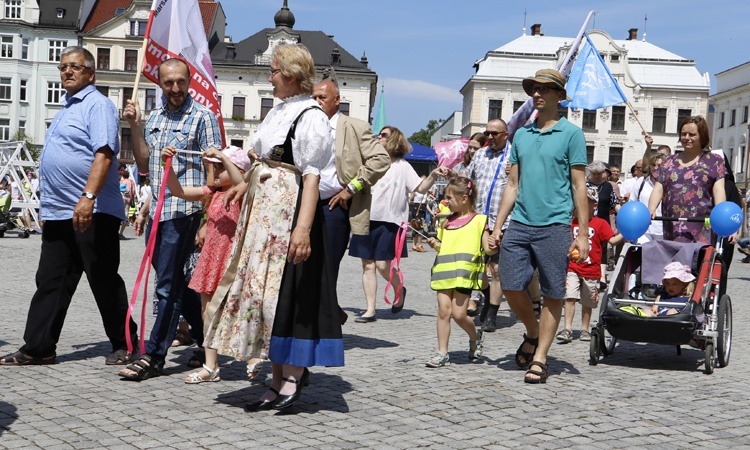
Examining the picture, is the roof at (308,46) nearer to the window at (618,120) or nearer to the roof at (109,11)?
the roof at (109,11)

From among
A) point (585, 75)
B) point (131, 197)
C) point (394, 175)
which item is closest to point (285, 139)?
point (394, 175)

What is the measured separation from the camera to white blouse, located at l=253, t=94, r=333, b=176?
17.5 ft

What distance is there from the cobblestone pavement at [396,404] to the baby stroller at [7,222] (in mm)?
15497

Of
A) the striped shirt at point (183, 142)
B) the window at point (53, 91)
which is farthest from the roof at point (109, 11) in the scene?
the striped shirt at point (183, 142)

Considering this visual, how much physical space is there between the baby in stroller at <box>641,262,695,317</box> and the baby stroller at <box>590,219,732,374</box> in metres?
0.06

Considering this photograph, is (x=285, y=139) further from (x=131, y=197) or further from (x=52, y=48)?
(x=52, y=48)

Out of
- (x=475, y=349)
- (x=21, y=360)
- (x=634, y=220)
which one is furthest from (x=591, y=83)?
(x=21, y=360)

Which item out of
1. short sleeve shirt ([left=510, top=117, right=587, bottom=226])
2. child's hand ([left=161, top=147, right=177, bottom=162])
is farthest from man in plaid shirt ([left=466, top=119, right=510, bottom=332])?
child's hand ([left=161, top=147, right=177, bottom=162])

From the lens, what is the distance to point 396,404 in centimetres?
567

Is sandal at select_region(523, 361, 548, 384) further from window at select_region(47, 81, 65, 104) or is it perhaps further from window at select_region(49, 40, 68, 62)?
window at select_region(49, 40, 68, 62)

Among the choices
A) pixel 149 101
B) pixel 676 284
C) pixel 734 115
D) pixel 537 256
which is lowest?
pixel 676 284

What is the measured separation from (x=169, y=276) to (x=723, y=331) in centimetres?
423

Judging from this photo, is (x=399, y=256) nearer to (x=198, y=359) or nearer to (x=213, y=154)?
(x=198, y=359)

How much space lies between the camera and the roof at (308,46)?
75750 mm
